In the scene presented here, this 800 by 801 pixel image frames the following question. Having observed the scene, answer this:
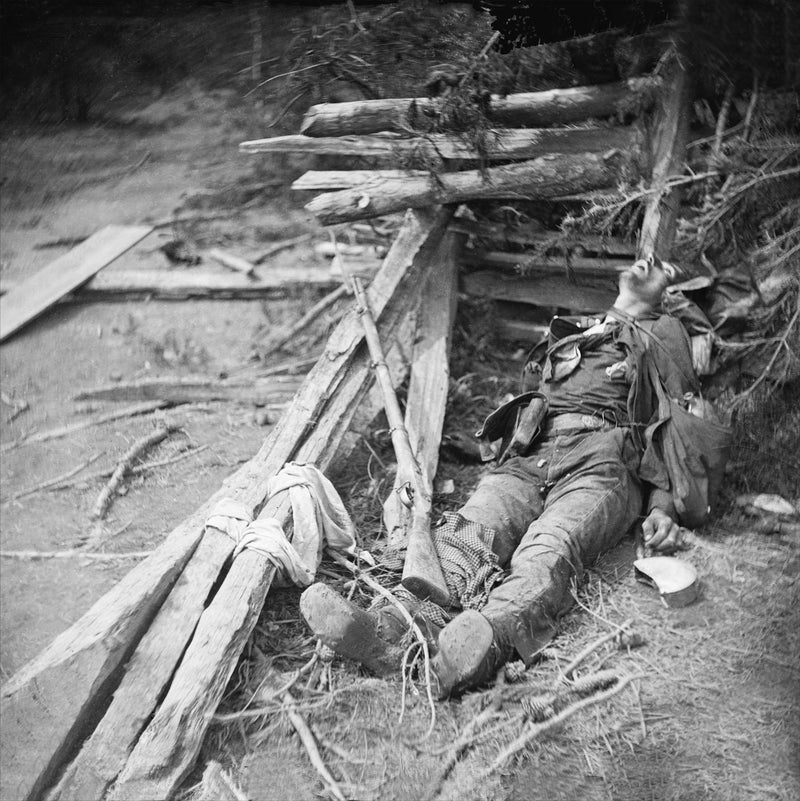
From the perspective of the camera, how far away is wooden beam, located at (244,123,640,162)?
501cm

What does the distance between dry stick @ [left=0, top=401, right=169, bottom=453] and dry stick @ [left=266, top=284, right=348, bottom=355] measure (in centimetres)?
104

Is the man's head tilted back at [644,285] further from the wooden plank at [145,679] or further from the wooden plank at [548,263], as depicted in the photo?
the wooden plank at [145,679]

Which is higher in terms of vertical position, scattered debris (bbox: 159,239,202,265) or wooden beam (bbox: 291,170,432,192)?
wooden beam (bbox: 291,170,432,192)

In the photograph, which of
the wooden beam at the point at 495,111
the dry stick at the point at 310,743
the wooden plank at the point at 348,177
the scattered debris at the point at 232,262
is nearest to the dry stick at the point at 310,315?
the scattered debris at the point at 232,262

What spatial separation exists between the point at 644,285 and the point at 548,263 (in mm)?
1251

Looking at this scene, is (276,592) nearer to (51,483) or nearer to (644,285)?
(51,483)

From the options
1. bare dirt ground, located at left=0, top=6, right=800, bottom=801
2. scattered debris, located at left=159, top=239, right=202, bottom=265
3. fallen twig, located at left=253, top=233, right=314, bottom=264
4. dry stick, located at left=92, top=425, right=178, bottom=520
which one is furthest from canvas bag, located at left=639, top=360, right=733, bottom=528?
scattered debris, located at left=159, top=239, right=202, bottom=265

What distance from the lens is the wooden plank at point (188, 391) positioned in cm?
535

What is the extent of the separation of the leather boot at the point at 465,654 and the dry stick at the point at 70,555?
6.07ft

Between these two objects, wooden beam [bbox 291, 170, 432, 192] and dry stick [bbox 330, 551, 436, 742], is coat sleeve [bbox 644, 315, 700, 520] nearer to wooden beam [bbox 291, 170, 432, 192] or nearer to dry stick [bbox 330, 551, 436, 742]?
dry stick [bbox 330, 551, 436, 742]

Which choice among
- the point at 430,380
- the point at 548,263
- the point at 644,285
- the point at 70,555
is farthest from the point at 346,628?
the point at 548,263

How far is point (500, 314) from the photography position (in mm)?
5871

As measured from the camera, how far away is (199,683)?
2.95 meters

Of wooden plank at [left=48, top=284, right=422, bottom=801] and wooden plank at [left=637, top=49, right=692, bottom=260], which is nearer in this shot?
wooden plank at [left=48, top=284, right=422, bottom=801]
